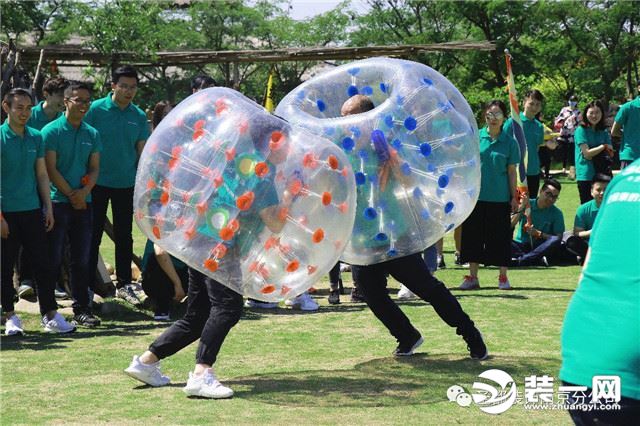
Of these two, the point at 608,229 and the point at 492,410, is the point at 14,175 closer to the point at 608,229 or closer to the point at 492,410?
the point at 492,410

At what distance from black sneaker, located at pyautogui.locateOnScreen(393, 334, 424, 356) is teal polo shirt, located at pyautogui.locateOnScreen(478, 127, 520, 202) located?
3940 millimetres

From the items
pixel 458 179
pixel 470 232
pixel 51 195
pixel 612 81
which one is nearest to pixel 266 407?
pixel 458 179

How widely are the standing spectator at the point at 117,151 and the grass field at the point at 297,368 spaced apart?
880 mm

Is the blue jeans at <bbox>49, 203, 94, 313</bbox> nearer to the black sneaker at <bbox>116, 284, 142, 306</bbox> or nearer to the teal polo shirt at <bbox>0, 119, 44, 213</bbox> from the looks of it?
the teal polo shirt at <bbox>0, 119, 44, 213</bbox>

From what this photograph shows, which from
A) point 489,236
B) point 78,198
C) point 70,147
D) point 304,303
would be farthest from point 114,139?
point 489,236

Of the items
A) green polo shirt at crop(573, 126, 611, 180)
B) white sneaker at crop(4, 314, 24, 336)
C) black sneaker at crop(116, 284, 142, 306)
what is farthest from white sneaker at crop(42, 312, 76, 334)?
green polo shirt at crop(573, 126, 611, 180)

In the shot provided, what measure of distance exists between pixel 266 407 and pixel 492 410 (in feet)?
4.32

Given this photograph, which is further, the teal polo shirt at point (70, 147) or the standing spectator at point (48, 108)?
the standing spectator at point (48, 108)

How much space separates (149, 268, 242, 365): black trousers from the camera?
6.85 metres

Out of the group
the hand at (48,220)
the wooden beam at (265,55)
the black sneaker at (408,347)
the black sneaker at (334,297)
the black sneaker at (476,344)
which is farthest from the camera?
the wooden beam at (265,55)

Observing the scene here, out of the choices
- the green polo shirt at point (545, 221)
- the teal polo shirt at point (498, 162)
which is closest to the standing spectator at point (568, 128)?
the green polo shirt at point (545, 221)

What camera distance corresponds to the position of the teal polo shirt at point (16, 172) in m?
9.09

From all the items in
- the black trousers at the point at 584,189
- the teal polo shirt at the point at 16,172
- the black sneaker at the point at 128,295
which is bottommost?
the black sneaker at the point at 128,295

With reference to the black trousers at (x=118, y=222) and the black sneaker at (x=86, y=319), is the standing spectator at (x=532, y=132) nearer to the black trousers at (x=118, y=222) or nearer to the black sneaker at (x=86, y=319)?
the black trousers at (x=118, y=222)
